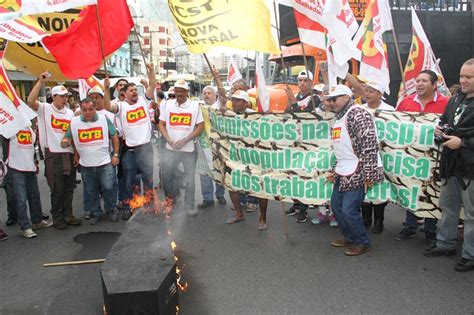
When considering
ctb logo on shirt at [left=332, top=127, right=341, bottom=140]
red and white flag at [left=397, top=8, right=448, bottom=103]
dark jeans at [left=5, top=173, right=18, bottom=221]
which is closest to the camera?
ctb logo on shirt at [left=332, top=127, right=341, bottom=140]

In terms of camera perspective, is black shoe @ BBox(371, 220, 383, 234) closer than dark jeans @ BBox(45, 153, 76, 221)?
Yes

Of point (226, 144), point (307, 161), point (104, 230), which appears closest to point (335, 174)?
point (307, 161)

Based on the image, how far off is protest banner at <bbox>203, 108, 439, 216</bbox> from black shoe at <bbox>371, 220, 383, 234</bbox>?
67 cm

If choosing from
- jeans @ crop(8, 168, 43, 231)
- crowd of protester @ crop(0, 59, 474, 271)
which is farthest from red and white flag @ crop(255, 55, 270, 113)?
jeans @ crop(8, 168, 43, 231)

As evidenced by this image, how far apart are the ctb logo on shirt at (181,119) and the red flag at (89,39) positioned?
136 cm

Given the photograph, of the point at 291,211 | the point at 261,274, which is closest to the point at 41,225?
the point at 261,274

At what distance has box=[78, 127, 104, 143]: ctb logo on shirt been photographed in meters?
6.05

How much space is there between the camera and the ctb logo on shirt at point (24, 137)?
5688 millimetres

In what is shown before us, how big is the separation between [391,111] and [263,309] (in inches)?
110

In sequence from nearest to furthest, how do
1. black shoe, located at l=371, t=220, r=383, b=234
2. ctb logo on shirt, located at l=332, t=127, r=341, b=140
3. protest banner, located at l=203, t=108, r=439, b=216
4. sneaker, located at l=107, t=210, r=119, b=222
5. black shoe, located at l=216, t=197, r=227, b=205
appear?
ctb logo on shirt, located at l=332, t=127, r=341, b=140
protest banner, located at l=203, t=108, r=439, b=216
black shoe, located at l=371, t=220, r=383, b=234
sneaker, located at l=107, t=210, r=119, b=222
black shoe, located at l=216, t=197, r=227, b=205

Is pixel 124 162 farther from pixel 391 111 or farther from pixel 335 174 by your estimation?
pixel 391 111

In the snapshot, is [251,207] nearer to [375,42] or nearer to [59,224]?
[59,224]

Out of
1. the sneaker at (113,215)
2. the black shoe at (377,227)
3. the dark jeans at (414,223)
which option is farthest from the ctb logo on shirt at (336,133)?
the sneaker at (113,215)

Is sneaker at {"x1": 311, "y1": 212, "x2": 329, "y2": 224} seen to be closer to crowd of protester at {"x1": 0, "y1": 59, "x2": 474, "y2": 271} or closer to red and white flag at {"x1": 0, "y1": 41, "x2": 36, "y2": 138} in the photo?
crowd of protester at {"x1": 0, "y1": 59, "x2": 474, "y2": 271}
